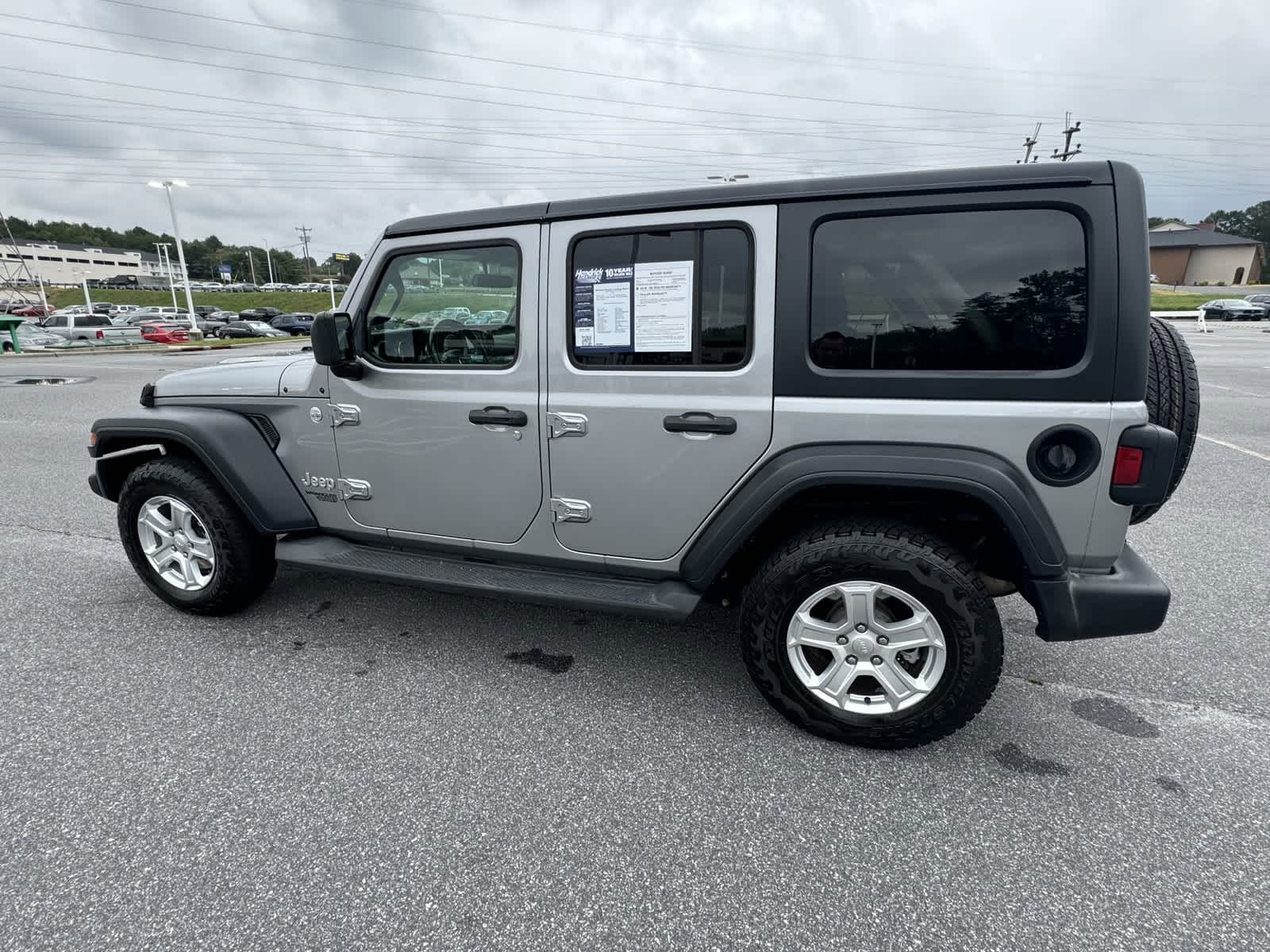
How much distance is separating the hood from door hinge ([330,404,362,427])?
0.33 m

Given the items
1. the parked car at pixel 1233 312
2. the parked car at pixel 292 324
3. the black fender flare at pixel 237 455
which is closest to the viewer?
the black fender flare at pixel 237 455

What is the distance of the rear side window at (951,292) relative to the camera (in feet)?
6.87

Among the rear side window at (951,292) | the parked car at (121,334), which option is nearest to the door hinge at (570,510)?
the rear side window at (951,292)

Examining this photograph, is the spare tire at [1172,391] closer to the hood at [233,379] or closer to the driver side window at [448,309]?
the driver side window at [448,309]

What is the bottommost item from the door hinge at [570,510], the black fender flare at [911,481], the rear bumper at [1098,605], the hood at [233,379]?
the rear bumper at [1098,605]

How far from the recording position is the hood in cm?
319

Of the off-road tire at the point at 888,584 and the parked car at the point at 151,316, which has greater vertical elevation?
the parked car at the point at 151,316

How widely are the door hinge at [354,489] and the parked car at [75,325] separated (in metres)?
34.1

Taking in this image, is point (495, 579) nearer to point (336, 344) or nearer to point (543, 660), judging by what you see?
point (543, 660)

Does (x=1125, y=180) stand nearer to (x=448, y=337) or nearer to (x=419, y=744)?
(x=448, y=337)

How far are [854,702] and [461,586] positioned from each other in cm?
160

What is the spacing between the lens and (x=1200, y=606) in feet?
11.6

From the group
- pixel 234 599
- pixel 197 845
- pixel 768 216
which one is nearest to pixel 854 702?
pixel 768 216

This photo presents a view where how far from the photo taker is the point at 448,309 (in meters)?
2.91
